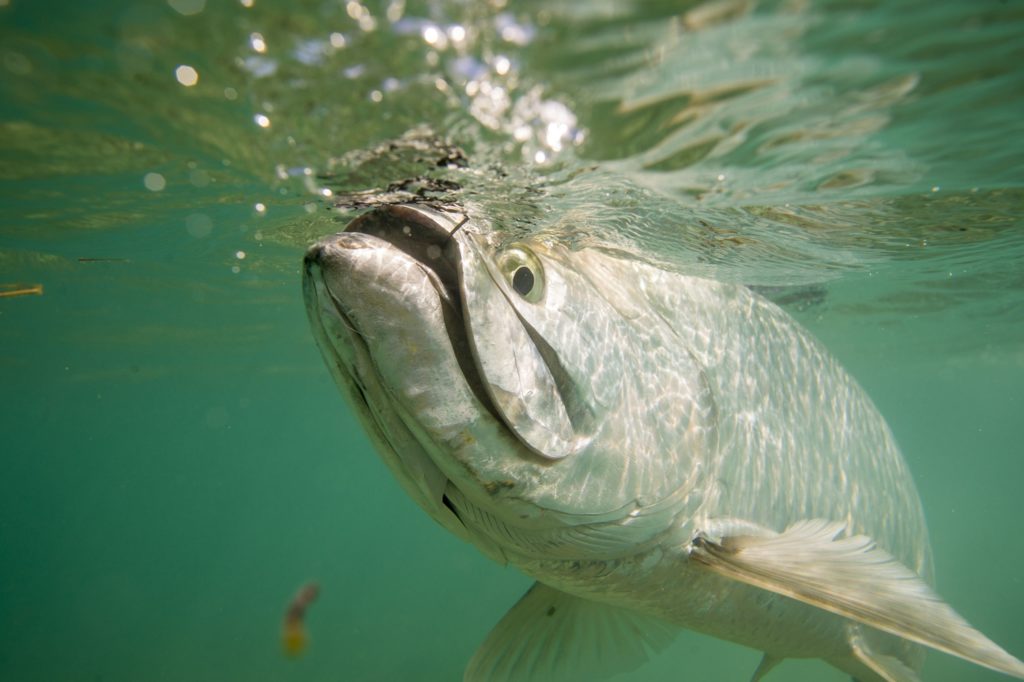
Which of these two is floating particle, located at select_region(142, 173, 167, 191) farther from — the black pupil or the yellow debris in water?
the yellow debris in water

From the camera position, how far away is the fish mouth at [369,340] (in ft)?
7.55

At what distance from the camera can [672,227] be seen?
670 centimetres

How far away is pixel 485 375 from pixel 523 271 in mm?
793

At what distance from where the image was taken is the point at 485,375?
232 centimetres

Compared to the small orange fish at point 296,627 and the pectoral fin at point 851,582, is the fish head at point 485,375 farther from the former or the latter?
the small orange fish at point 296,627

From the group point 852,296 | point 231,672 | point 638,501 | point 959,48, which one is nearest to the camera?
point 638,501

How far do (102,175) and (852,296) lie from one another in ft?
50.7

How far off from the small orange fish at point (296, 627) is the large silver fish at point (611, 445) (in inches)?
26.9

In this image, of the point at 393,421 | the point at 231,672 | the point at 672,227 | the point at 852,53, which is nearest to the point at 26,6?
the point at 393,421

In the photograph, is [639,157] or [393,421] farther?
[639,157]

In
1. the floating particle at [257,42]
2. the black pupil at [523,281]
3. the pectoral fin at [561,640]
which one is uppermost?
the floating particle at [257,42]

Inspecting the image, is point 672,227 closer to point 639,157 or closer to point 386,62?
point 639,157

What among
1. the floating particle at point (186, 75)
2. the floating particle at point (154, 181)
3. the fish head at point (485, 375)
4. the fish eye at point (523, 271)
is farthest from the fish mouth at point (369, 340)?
the floating particle at point (154, 181)

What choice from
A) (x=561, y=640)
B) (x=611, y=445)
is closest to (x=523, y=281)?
(x=611, y=445)
